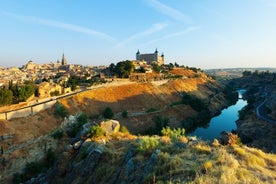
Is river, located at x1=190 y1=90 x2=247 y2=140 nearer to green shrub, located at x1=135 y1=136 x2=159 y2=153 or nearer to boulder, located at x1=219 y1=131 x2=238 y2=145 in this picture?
boulder, located at x1=219 y1=131 x2=238 y2=145

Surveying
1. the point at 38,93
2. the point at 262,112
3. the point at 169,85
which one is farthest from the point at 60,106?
the point at 262,112

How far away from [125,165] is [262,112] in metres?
53.4

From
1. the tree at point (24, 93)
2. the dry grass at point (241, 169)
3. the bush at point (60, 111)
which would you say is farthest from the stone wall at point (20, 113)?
the dry grass at point (241, 169)

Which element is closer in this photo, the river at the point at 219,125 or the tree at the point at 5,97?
the tree at the point at 5,97

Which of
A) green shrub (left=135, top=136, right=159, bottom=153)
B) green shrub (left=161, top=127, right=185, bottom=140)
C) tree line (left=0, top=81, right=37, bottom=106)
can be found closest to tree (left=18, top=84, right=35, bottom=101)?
tree line (left=0, top=81, right=37, bottom=106)

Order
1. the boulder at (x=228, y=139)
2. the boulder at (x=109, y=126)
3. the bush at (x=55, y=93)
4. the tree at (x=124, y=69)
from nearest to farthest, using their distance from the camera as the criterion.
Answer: the boulder at (x=228, y=139), the boulder at (x=109, y=126), the bush at (x=55, y=93), the tree at (x=124, y=69)

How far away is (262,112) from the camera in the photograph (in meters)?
54.3

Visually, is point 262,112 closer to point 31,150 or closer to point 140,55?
point 31,150

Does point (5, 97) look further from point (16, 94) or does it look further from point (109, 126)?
point (109, 126)

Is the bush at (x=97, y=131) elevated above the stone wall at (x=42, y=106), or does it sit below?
above

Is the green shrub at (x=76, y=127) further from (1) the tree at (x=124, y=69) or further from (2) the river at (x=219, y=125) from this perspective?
(1) the tree at (x=124, y=69)

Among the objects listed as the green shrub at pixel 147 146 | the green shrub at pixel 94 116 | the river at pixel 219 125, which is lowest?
the river at pixel 219 125

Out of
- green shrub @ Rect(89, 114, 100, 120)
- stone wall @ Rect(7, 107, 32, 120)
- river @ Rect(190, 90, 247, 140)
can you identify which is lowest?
river @ Rect(190, 90, 247, 140)

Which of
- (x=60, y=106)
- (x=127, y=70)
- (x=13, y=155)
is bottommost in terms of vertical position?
(x=13, y=155)
